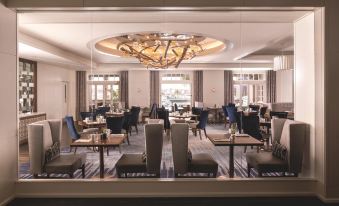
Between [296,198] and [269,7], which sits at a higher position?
[269,7]

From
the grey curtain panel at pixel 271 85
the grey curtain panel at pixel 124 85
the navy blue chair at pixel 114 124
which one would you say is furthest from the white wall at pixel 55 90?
the grey curtain panel at pixel 271 85

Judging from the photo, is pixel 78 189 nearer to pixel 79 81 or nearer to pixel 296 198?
pixel 296 198

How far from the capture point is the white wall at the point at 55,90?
446 inches

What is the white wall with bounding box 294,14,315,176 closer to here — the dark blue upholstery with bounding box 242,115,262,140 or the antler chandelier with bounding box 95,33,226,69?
the dark blue upholstery with bounding box 242,115,262,140

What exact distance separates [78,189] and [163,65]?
19.8 feet

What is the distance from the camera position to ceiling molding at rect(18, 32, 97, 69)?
6.84 meters

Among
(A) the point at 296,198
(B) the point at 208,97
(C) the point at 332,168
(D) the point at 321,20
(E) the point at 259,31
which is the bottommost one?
(A) the point at 296,198

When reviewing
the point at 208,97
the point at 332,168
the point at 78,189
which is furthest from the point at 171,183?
the point at 208,97

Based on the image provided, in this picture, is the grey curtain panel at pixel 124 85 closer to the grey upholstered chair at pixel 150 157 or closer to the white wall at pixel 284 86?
the white wall at pixel 284 86

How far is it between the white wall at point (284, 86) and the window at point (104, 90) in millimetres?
8503

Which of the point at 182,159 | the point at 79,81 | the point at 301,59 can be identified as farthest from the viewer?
the point at 79,81

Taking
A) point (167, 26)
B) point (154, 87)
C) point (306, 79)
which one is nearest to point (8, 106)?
point (167, 26)

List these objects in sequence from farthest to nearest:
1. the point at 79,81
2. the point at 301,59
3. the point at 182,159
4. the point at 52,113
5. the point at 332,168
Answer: the point at 79,81 → the point at 52,113 → the point at 301,59 → the point at 182,159 → the point at 332,168

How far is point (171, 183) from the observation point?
14.0 feet
